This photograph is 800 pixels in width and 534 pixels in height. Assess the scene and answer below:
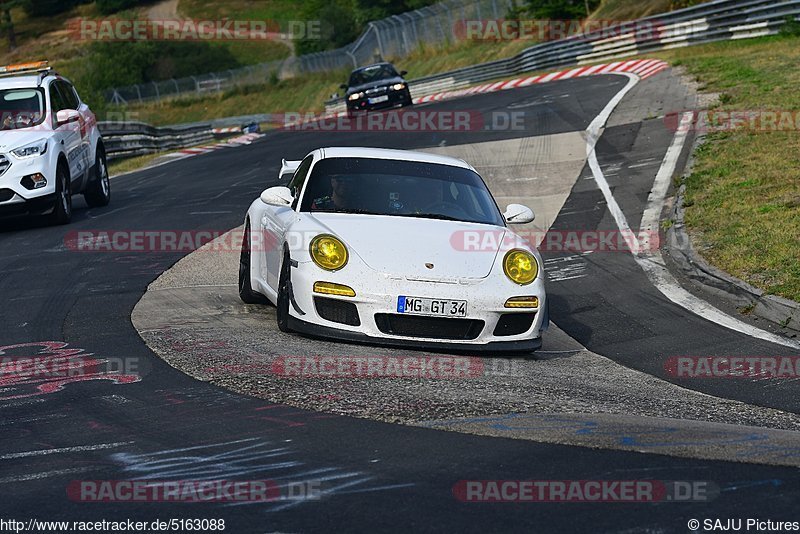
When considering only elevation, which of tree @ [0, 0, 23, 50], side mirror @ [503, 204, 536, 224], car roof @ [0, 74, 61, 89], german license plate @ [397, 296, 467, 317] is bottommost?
german license plate @ [397, 296, 467, 317]

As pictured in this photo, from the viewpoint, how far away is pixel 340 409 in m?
5.98

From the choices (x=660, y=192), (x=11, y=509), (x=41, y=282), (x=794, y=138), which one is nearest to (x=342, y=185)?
(x=41, y=282)

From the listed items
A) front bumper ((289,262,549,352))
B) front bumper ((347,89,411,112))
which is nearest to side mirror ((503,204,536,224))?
front bumper ((289,262,549,352))

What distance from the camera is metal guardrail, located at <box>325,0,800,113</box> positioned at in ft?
104

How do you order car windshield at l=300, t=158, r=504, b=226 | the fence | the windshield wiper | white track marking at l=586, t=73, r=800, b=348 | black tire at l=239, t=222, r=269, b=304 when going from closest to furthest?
the windshield wiper → car windshield at l=300, t=158, r=504, b=226 → white track marking at l=586, t=73, r=800, b=348 → black tire at l=239, t=222, r=269, b=304 → the fence

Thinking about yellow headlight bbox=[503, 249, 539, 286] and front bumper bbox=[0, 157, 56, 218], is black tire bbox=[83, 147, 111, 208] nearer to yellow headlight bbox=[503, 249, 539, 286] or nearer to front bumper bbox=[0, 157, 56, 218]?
front bumper bbox=[0, 157, 56, 218]

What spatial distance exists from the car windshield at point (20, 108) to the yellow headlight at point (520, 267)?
9162mm

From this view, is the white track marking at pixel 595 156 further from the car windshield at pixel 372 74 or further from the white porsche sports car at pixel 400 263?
the car windshield at pixel 372 74

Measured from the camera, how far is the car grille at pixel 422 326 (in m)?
7.89

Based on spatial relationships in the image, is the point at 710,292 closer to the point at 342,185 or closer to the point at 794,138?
the point at 342,185

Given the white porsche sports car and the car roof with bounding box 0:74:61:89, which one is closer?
the white porsche sports car

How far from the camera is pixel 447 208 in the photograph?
9094mm

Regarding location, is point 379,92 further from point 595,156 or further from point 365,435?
point 365,435

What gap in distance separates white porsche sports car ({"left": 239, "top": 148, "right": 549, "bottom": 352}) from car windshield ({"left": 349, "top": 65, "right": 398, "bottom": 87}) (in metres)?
27.1
